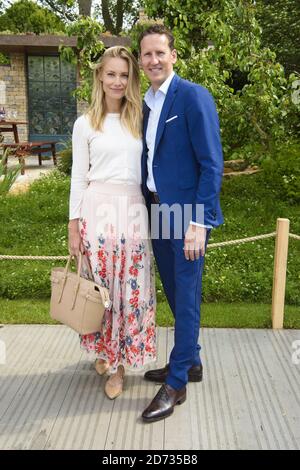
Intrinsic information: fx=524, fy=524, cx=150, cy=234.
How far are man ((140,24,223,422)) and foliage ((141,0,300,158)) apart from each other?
2714 millimetres

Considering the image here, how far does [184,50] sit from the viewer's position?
571 centimetres

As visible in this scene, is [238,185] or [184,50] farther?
[238,185]

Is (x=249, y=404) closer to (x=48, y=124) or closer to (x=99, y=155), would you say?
(x=99, y=155)

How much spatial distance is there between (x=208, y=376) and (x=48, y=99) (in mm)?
11277

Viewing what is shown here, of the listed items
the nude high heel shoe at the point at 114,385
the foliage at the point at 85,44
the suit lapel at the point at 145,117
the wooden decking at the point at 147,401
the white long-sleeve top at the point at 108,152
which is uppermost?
the foliage at the point at 85,44

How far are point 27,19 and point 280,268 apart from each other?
19.7 meters

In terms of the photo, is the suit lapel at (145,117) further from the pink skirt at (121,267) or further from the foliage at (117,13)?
the foliage at (117,13)

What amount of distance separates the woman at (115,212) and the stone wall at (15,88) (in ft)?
35.7

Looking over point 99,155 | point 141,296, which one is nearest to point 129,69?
point 99,155

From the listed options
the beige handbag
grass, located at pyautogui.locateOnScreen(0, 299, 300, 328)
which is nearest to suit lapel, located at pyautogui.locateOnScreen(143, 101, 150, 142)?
the beige handbag

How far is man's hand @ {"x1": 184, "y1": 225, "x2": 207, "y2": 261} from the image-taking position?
103 inches

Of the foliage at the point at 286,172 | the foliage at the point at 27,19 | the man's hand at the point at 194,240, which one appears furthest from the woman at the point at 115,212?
the foliage at the point at 27,19

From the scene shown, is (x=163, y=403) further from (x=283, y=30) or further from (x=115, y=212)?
(x=283, y=30)

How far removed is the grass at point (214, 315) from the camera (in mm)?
4098
